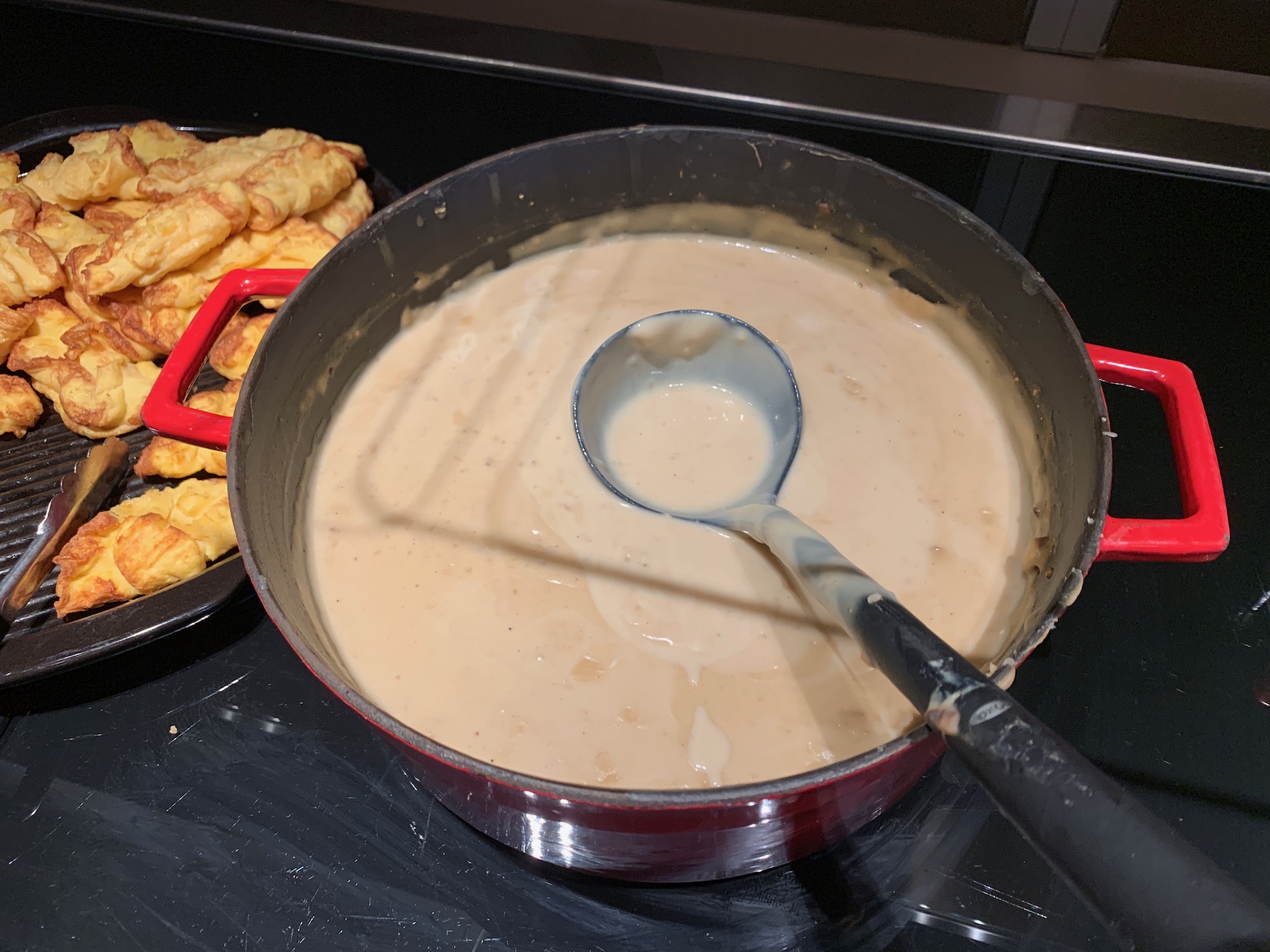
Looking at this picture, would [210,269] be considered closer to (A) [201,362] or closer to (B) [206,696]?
(A) [201,362]

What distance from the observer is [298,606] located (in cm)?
81

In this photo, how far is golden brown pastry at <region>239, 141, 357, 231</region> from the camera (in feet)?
4.10

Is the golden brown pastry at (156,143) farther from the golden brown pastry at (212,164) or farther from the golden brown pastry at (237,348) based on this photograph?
the golden brown pastry at (237,348)

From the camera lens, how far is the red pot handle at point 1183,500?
2.26ft

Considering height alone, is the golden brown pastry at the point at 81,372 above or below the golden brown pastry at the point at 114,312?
below

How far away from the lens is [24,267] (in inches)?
49.3

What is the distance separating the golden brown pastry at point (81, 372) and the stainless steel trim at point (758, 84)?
23.3 inches

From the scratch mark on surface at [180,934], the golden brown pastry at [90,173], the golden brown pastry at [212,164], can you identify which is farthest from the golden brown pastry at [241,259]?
the scratch mark on surface at [180,934]

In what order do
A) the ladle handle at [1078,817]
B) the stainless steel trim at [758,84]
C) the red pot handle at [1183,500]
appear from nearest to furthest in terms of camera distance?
the ladle handle at [1078,817] < the red pot handle at [1183,500] < the stainless steel trim at [758,84]

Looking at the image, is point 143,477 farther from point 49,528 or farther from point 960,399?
point 960,399

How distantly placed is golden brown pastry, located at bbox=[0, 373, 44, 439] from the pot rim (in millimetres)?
556

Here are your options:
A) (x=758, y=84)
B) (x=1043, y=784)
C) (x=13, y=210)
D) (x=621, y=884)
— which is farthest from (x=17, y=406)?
(x=1043, y=784)

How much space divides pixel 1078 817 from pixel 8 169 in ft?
5.37

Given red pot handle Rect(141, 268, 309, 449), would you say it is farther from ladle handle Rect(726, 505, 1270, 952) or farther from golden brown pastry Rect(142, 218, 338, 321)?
ladle handle Rect(726, 505, 1270, 952)
